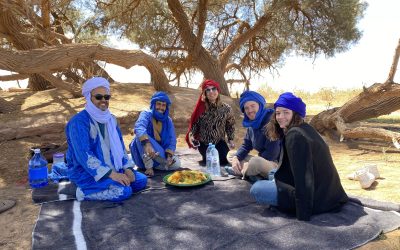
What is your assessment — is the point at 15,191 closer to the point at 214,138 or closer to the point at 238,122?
the point at 214,138

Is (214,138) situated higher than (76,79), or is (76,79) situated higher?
(76,79)

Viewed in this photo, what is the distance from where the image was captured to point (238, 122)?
8789 mm

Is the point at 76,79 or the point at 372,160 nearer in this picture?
the point at 372,160

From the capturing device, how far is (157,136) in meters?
4.89

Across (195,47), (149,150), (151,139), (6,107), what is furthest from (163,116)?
(195,47)

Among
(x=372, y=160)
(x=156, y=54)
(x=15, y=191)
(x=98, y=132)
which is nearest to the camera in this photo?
(x=98, y=132)

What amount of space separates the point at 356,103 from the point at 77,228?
623 centimetres

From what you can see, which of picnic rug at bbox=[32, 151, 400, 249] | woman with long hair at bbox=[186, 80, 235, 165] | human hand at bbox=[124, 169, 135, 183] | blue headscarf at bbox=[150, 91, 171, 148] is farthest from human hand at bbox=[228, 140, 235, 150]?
human hand at bbox=[124, 169, 135, 183]

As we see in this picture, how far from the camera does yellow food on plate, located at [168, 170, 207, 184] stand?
13.9 feet

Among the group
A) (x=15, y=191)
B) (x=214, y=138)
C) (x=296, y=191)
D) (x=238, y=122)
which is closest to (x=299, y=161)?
(x=296, y=191)

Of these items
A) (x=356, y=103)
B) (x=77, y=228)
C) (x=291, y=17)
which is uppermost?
(x=291, y=17)

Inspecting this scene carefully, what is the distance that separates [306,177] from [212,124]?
100 inches

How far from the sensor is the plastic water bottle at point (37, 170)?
14.3ft

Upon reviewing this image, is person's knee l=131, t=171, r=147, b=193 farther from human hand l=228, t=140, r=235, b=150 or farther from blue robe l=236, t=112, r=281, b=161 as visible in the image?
human hand l=228, t=140, r=235, b=150
